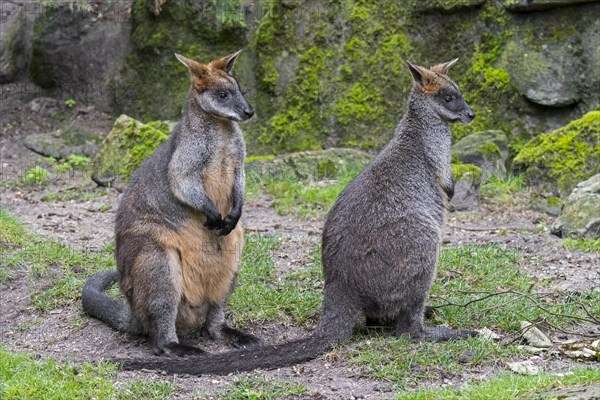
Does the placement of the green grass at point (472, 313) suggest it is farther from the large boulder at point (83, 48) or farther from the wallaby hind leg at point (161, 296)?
the large boulder at point (83, 48)

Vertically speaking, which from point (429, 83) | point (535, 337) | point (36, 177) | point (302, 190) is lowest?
point (36, 177)

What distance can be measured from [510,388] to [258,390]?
1545mm

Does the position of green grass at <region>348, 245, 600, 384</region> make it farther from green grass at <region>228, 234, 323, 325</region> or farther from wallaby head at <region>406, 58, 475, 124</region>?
wallaby head at <region>406, 58, 475, 124</region>

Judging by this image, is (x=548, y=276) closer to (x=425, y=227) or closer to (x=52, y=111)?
(x=425, y=227)

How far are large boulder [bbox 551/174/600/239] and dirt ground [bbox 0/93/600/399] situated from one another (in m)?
0.19

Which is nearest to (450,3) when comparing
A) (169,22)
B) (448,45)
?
(448,45)

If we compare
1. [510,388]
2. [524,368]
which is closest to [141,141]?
[524,368]

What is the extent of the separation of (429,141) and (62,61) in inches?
344

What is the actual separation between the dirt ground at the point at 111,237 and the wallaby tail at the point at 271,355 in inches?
2.9

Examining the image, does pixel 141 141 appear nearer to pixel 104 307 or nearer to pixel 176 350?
pixel 104 307

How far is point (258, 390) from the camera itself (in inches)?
227

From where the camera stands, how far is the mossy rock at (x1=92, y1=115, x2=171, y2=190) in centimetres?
1168

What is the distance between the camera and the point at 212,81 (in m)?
7.00

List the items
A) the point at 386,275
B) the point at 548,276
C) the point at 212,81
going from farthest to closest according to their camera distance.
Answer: the point at 548,276 < the point at 212,81 < the point at 386,275
